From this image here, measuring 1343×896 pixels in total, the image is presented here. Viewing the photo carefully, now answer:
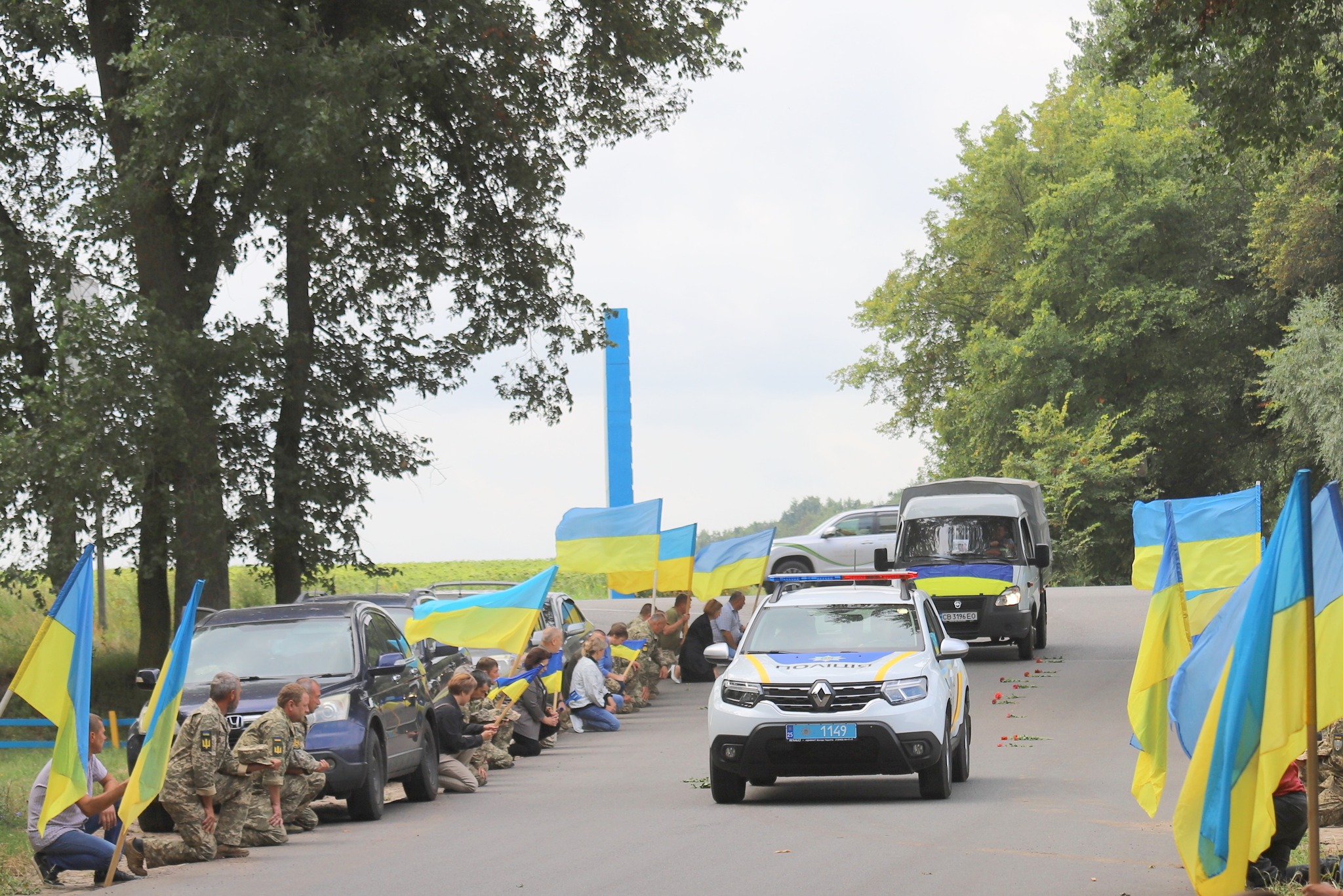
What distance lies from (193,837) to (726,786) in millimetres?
4246

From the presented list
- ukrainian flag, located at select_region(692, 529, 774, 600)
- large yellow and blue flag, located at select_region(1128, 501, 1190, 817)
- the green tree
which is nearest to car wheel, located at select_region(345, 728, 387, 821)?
large yellow and blue flag, located at select_region(1128, 501, 1190, 817)

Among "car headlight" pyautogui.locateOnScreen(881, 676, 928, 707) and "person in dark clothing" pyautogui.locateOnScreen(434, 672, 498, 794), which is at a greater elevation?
"car headlight" pyautogui.locateOnScreen(881, 676, 928, 707)

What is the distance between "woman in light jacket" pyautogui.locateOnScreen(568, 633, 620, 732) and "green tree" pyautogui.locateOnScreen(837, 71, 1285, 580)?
118 feet

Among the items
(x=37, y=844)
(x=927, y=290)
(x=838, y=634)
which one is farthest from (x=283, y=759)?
(x=927, y=290)

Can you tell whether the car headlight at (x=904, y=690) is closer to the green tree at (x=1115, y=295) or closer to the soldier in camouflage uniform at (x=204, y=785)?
the soldier in camouflage uniform at (x=204, y=785)

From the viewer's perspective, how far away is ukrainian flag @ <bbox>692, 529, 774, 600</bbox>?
30.1 m

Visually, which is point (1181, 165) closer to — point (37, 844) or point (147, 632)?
point (147, 632)

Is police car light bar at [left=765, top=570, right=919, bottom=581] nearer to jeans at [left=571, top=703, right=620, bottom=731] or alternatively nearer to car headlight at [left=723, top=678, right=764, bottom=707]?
car headlight at [left=723, top=678, right=764, bottom=707]

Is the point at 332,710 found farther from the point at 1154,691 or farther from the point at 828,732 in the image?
the point at 1154,691

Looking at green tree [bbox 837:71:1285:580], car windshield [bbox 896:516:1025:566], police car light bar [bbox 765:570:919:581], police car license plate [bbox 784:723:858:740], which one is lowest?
police car license plate [bbox 784:723:858:740]

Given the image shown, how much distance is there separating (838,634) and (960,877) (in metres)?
4.73

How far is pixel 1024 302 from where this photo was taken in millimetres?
57688

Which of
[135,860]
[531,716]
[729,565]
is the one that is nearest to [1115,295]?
[729,565]

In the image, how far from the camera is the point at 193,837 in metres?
12.0
